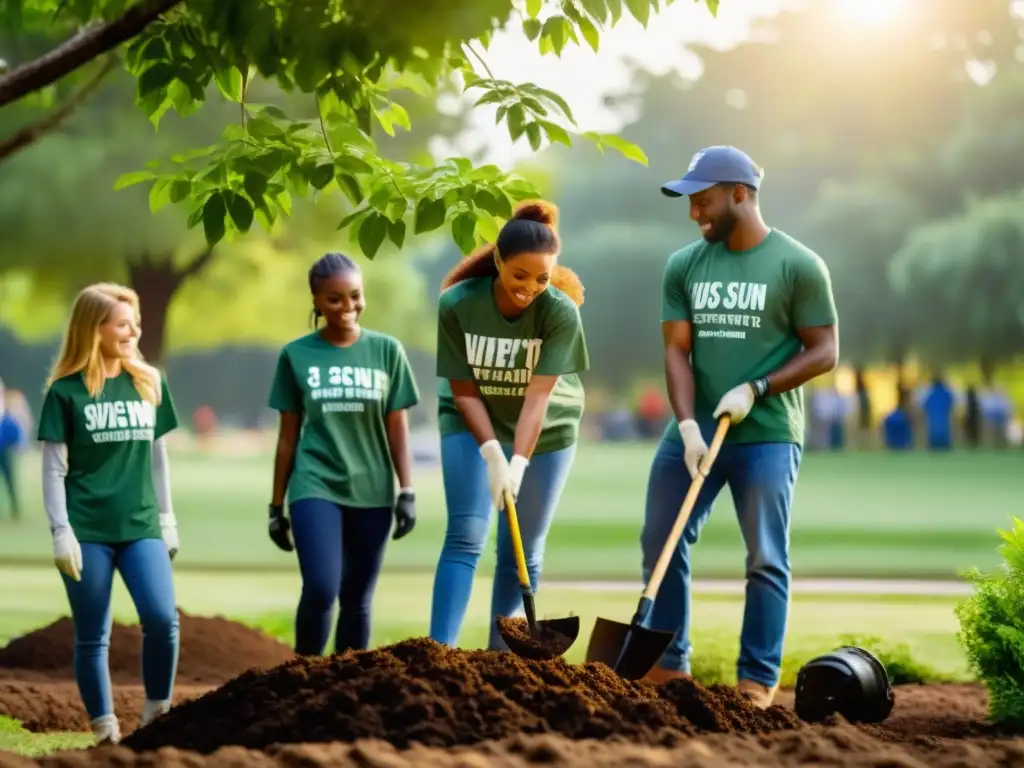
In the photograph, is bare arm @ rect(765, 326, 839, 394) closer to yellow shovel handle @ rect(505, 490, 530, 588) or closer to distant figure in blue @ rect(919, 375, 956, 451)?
yellow shovel handle @ rect(505, 490, 530, 588)

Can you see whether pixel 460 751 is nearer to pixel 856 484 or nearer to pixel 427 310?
pixel 856 484

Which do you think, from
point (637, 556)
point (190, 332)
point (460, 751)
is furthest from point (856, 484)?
point (460, 751)

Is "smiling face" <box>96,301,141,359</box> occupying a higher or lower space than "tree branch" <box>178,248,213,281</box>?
lower

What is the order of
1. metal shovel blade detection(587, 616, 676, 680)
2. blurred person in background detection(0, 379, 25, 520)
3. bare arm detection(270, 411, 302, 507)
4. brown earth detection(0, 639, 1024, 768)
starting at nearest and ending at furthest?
brown earth detection(0, 639, 1024, 768)
metal shovel blade detection(587, 616, 676, 680)
bare arm detection(270, 411, 302, 507)
blurred person in background detection(0, 379, 25, 520)

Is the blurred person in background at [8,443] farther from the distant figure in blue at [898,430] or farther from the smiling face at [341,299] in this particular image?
the distant figure in blue at [898,430]

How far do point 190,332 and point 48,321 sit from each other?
3.43 meters

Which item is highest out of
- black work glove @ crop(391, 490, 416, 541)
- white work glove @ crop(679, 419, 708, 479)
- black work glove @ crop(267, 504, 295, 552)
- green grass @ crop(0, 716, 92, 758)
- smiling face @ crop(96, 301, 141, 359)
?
smiling face @ crop(96, 301, 141, 359)

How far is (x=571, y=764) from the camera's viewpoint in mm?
4016

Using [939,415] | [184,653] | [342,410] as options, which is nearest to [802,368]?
[342,410]

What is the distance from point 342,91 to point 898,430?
43846mm

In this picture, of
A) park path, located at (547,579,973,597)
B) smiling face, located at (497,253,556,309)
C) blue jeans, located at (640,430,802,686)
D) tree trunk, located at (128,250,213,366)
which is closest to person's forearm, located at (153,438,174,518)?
smiling face, located at (497,253,556,309)

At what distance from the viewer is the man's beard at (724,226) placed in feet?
20.7

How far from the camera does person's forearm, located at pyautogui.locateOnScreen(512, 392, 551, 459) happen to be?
606 cm

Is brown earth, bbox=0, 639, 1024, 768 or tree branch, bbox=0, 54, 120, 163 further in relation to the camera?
tree branch, bbox=0, 54, 120, 163
